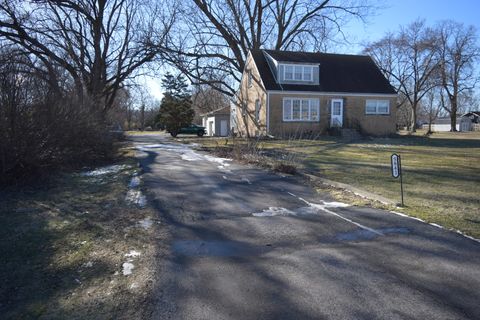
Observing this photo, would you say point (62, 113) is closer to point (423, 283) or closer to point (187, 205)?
point (187, 205)

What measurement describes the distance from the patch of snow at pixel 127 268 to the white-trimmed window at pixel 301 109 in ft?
90.7

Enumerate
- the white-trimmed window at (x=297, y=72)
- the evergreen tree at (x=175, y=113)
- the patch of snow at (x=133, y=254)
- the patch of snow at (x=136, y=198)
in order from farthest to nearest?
1. the evergreen tree at (x=175, y=113)
2. the white-trimmed window at (x=297, y=72)
3. the patch of snow at (x=136, y=198)
4. the patch of snow at (x=133, y=254)

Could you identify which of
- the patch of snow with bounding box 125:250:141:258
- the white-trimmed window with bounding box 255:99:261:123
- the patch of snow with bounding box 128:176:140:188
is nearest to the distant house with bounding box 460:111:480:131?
the white-trimmed window with bounding box 255:99:261:123

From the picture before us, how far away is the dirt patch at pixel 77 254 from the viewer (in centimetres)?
411

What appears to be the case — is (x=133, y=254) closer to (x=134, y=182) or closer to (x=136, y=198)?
(x=136, y=198)

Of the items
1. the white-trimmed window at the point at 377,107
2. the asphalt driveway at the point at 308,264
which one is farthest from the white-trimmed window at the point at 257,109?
the asphalt driveway at the point at 308,264

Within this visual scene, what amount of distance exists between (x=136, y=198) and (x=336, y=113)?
26383 mm

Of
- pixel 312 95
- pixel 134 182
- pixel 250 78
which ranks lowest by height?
pixel 134 182

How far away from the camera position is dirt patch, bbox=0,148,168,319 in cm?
411

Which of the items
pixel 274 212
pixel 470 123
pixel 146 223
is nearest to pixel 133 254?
pixel 146 223

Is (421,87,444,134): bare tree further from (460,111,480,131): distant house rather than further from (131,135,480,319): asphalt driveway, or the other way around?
(131,135,480,319): asphalt driveway

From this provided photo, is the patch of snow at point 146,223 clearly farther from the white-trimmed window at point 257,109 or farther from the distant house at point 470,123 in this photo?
the distant house at point 470,123

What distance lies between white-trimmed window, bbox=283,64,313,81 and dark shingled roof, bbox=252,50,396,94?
1.66ft

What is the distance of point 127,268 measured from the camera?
16.7ft
